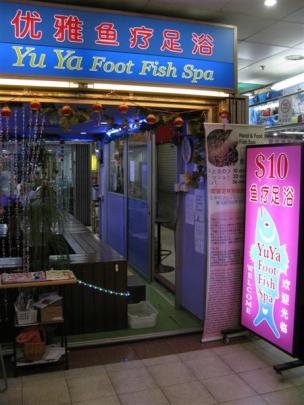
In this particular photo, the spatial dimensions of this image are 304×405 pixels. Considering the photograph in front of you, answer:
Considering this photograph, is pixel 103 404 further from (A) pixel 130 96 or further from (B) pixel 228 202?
(A) pixel 130 96

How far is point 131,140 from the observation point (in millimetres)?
6488

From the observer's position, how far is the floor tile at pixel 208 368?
3352 mm

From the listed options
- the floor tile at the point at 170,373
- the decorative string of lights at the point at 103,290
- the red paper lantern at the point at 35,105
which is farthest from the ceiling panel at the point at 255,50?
the floor tile at the point at 170,373

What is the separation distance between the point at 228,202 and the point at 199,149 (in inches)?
25.6

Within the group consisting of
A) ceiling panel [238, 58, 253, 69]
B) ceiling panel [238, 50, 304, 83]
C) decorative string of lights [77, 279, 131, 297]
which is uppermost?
ceiling panel [238, 58, 253, 69]

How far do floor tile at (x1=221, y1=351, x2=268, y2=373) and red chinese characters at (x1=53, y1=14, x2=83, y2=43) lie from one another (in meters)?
2.87

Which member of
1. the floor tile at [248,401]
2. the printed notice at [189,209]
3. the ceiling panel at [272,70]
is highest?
the ceiling panel at [272,70]

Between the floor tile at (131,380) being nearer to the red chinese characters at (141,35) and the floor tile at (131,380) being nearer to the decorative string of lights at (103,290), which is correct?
the decorative string of lights at (103,290)

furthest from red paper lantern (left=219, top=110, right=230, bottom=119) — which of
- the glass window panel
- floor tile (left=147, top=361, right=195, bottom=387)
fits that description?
the glass window panel

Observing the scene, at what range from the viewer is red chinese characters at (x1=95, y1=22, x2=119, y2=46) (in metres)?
3.48

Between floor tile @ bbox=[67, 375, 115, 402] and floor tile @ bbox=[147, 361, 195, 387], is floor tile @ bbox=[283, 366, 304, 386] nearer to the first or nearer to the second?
floor tile @ bbox=[147, 361, 195, 387]

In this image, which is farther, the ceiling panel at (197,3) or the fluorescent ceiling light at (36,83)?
the ceiling panel at (197,3)

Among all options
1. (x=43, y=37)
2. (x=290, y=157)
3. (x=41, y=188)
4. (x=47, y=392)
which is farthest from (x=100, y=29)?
(x=47, y=392)

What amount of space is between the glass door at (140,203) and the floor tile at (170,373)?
8.01 feet
